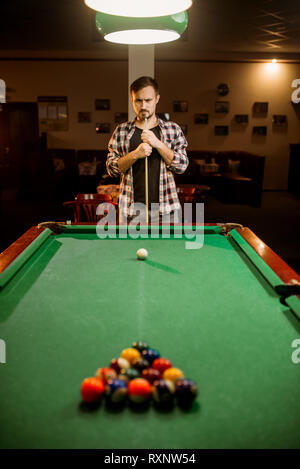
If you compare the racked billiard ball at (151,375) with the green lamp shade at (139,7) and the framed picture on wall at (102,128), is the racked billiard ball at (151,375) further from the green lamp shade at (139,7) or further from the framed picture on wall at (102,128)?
the framed picture on wall at (102,128)

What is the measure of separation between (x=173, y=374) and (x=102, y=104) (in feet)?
31.3

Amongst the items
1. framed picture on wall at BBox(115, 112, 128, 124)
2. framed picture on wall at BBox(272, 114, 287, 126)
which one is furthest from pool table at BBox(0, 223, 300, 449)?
framed picture on wall at BBox(272, 114, 287, 126)

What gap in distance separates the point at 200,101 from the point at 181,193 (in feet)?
22.0

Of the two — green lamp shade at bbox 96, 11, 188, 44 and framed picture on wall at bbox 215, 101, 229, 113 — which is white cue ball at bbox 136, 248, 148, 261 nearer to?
green lamp shade at bbox 96, 11, 188, 44

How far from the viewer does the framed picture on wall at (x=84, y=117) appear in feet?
32.6

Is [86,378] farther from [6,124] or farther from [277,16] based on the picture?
[6,124]

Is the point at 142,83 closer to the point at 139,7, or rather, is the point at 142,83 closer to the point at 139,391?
the point at 139,7

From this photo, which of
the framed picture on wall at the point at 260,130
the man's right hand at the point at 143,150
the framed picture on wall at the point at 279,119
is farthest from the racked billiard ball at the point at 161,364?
the framed picture on wall at the point at 279,119

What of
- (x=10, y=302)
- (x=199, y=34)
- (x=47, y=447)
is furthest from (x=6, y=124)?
(x=47, y=447)

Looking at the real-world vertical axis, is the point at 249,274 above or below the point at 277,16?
below

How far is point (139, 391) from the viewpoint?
3.19 feet

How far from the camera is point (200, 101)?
986 cm

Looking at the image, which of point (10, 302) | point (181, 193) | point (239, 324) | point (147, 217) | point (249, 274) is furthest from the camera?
point (181, 193)
